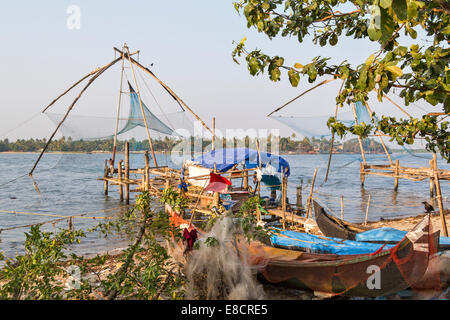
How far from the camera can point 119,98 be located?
12.1 metres

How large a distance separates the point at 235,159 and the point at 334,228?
486 cm

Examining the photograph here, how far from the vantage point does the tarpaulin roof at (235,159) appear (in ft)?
36.3

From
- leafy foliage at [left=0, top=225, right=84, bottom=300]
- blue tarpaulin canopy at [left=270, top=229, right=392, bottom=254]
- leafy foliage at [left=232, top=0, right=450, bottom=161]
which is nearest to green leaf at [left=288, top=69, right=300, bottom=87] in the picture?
leafy foliage at [left=232, top=0, right=450, bottom=161]

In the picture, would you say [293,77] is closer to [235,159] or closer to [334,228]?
[334,228]

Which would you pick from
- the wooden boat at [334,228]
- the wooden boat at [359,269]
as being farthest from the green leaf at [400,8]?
the wooden boat at [334,228]

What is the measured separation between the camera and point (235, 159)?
11.2 metres

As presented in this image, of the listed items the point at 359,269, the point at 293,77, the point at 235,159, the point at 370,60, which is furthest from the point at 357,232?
the point at 370,60

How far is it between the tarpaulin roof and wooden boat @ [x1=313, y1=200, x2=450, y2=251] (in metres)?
3.95

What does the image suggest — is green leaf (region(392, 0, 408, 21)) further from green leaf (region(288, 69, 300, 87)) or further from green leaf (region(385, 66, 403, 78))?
green leaf (region(288, 69, 300, 87))

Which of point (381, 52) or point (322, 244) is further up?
point (381, 52)

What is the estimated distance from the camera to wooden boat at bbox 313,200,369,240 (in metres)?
6.84

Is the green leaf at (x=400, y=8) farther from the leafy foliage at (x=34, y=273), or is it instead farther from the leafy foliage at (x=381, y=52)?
the leafy foliage at (x=34, y=273)
